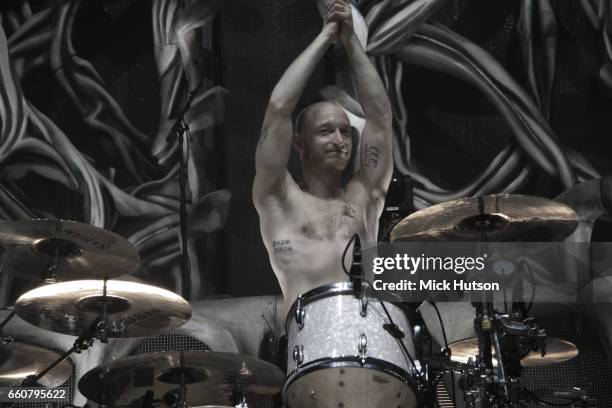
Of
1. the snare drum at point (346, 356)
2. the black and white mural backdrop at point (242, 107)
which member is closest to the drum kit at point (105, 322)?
the snare drum at point (346, 356)

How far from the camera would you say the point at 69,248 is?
17.0ft

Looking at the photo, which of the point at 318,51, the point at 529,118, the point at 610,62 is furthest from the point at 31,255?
the point at 610,62

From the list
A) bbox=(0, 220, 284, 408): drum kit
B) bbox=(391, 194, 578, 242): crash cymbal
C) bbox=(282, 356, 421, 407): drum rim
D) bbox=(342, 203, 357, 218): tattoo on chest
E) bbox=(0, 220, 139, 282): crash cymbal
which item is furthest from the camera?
bbox=(342, 203, 357, 218): tattoo on chest

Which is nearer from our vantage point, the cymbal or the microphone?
the microphone

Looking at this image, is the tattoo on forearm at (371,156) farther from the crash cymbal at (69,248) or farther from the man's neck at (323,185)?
the crash cymbal at (69,248)

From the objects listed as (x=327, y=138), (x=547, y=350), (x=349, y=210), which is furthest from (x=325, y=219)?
(x=547, y=350)

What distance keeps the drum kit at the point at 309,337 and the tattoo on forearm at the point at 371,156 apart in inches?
41.0

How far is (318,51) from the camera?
5637 millimetres

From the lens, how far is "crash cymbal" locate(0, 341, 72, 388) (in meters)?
5.22

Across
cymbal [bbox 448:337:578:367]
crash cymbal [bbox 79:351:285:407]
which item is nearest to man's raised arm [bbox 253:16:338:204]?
crash cymbal [bbox 79:351:285:407]

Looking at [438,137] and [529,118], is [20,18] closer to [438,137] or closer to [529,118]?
[438,137]

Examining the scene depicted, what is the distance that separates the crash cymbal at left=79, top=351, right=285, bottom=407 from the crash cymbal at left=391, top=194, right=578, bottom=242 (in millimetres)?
910

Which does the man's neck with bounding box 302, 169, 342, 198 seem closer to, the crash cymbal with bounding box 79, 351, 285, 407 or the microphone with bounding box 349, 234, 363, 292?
the crash cymbal with bounding box 79, 351, 285, 407

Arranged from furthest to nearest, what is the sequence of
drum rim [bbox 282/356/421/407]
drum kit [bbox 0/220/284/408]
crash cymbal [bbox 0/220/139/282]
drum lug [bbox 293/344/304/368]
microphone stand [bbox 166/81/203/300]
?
1. microphone stand [bbox 166/81/203/300]
2. crash cymbal [bbox 0/220/139/282]
3. drum kit [bbox 0/220/284/408]
4. drum lug [bbox 293/344/304/368]
5. drum rim [bbox 282/356/421/407]
